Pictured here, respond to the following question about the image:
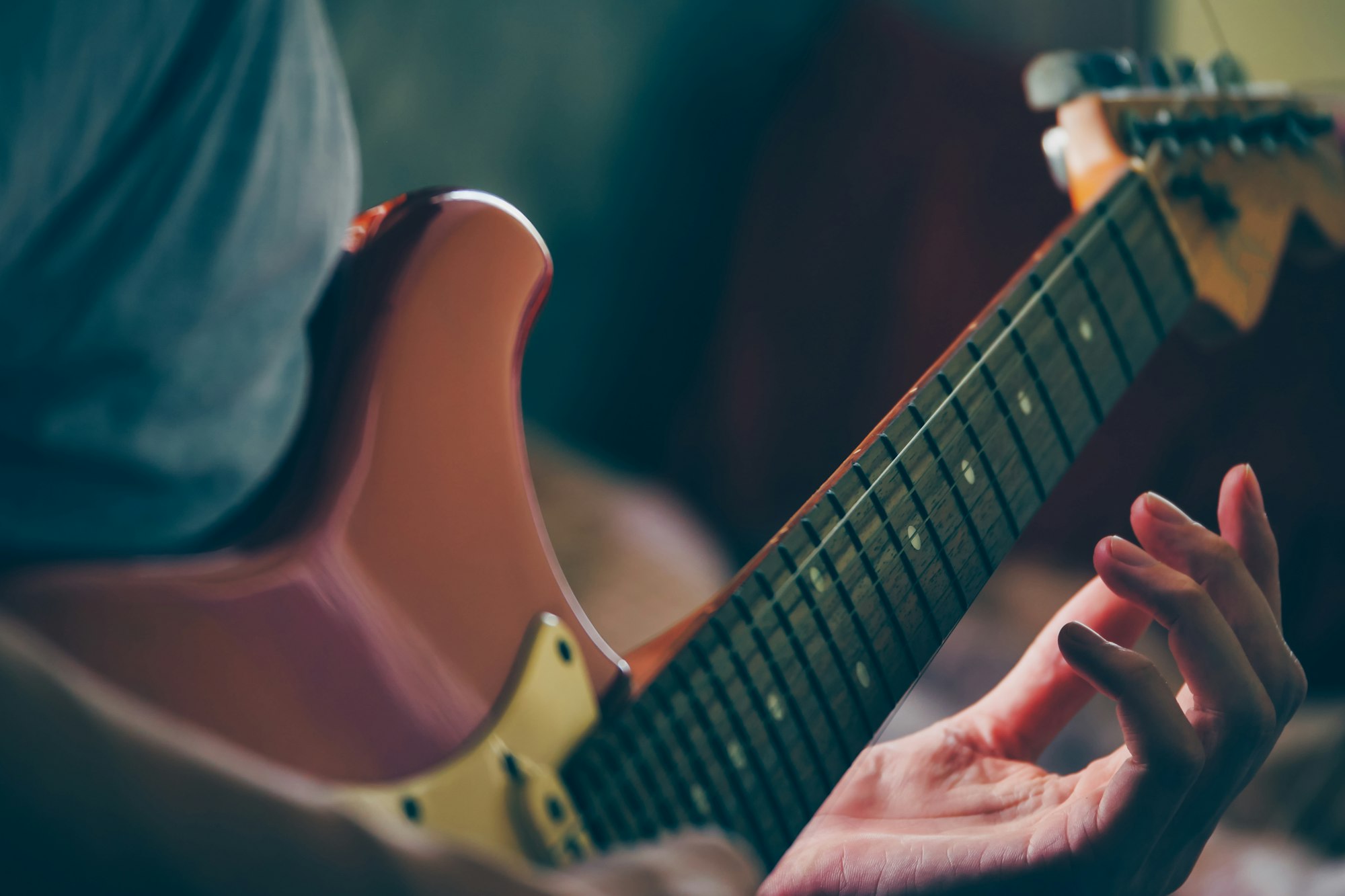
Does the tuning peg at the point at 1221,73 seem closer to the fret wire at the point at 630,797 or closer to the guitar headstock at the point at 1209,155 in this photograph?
the guitar headstock at the point at 1209,155

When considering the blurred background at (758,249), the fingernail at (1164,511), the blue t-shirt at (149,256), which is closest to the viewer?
the blue t-shirt at (149,256)

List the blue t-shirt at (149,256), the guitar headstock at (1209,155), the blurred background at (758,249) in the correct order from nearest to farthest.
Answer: the blue t-shirt at (149,256) → the guitar headstock at (1209,155) → the blurred background at (758,249)

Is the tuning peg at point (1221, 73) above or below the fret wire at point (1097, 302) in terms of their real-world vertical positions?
above

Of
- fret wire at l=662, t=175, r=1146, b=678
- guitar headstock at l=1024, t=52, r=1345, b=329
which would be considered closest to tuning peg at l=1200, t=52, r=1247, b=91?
guitar headstock at l=1024, t=52, r=1345, b=329

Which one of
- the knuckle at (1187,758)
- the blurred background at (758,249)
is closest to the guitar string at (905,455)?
the knuckle at (1187,758)

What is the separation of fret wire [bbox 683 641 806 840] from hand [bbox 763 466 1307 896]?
5cm

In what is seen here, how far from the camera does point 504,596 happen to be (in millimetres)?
361

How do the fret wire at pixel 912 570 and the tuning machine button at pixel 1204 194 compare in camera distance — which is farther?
the tuning machine button at pixel 1204 194

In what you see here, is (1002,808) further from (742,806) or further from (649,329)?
(649,329)

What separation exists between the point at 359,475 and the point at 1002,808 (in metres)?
0.29

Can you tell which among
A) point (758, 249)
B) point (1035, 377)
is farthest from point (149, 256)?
point (758, 249)

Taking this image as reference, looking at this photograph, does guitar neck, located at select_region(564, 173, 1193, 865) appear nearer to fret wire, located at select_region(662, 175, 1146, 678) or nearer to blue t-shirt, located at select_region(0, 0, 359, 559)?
fret wire, located at select_region(662, 175, 1146, 678)

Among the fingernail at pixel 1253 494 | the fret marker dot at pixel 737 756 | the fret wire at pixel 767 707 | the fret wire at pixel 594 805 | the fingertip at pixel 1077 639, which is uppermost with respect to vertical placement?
the fingernail at pixel 1253 494

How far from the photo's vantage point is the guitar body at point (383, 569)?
289 millimetres
